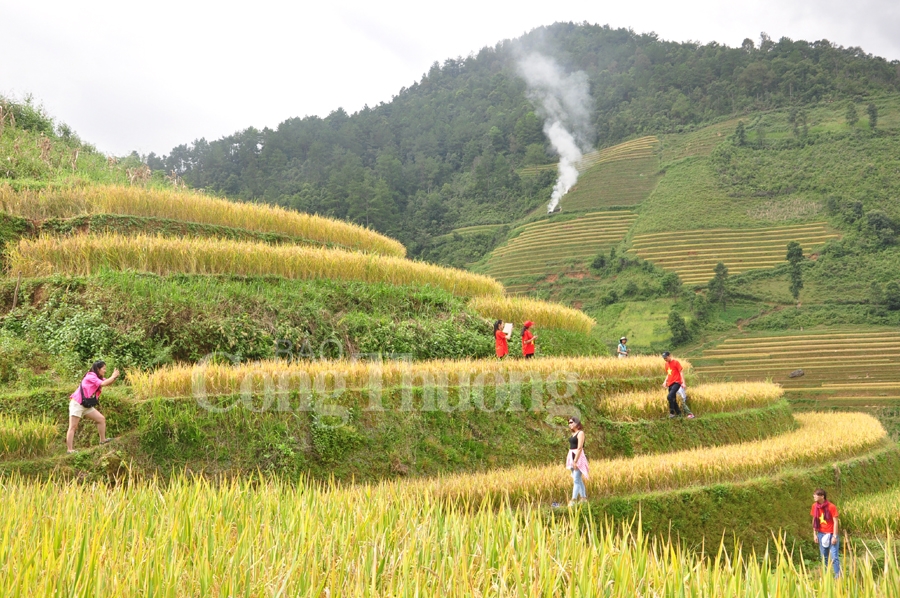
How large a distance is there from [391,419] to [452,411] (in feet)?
3.71

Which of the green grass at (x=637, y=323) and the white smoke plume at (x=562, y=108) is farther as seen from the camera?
the white smoke plume at (x=562, y=108)

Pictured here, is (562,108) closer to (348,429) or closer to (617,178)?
(617,178)

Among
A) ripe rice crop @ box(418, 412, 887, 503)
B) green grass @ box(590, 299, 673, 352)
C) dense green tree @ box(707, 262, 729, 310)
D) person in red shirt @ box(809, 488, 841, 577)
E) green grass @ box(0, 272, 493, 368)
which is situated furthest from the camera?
dense green tree @ box(707, 262, 729, 310)

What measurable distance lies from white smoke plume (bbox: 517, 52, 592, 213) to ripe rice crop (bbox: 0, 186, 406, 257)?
59.9 m

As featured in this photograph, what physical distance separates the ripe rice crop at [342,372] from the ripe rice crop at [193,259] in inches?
101

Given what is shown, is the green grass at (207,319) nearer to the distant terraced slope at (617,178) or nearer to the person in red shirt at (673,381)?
the person in red shirt at (673,381)

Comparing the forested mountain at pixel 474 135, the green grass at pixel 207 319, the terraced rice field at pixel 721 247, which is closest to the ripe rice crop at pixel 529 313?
the green grass at pixel 207 319

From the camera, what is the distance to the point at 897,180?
60.3 meters

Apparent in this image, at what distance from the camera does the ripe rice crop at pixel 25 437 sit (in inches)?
296

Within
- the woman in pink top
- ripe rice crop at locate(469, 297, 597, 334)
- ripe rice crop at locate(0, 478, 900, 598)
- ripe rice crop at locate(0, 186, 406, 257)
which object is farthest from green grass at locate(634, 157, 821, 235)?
ripe rice crop at locate(0, 478, 900, 598)

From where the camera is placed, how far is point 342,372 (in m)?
9.60

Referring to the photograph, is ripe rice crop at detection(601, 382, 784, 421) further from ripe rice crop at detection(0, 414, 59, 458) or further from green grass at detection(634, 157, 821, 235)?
green grass at detection(634, 157, 821, 235)

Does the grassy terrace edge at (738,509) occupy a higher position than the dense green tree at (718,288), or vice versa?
the dense green tree at (718,288)

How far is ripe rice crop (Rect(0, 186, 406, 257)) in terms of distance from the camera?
12969mm
